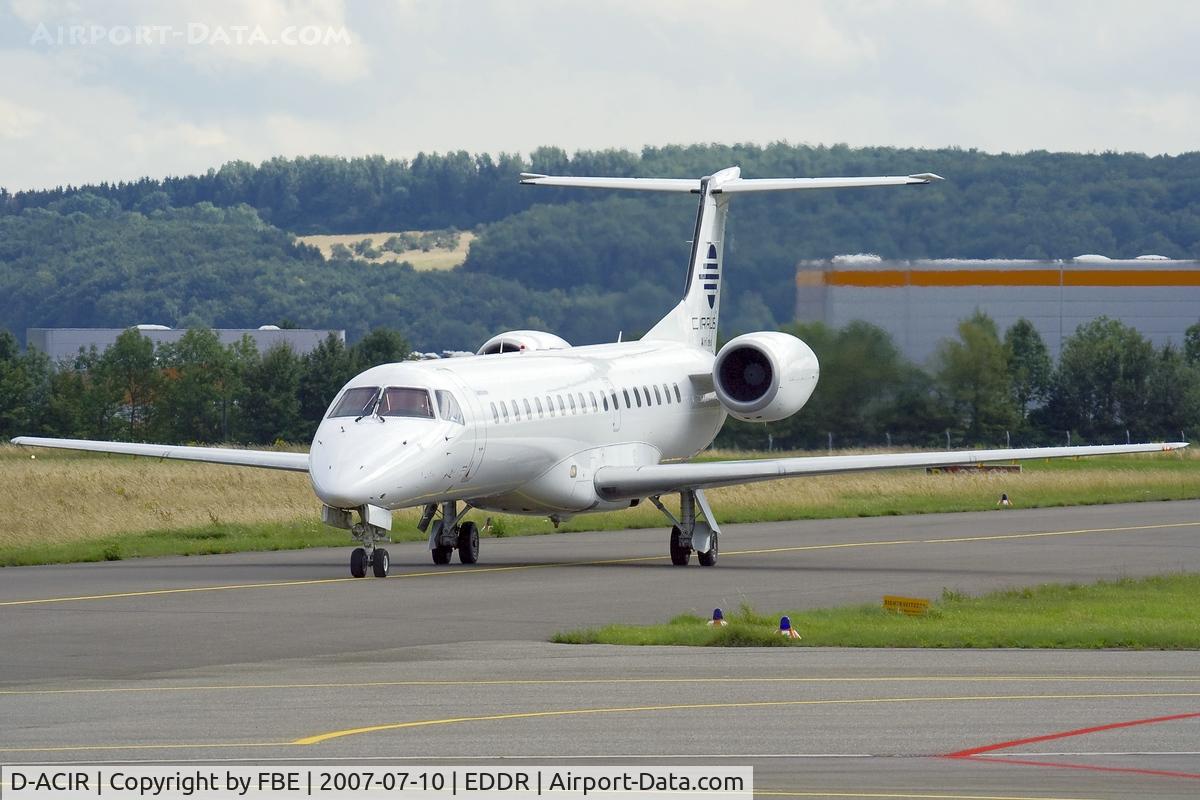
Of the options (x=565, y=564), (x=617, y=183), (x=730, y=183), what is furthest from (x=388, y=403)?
(x=730, y=183)

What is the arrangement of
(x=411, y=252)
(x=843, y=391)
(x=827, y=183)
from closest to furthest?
(x=827, y=183) → (x=843, y=391) → (x=411, y=252)

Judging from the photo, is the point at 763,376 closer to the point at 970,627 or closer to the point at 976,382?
the point at 970,627

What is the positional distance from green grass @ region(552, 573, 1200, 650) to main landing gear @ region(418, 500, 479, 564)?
905 cm

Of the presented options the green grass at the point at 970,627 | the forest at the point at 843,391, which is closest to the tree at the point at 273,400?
the forest at the point at 843,391

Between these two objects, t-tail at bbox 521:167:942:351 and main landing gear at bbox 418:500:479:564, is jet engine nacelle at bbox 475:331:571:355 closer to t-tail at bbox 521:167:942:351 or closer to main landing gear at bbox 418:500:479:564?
t-tail at bbox 521:167:942:351

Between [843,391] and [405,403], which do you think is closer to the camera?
[405,403]

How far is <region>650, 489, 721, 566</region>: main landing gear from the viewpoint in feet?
102

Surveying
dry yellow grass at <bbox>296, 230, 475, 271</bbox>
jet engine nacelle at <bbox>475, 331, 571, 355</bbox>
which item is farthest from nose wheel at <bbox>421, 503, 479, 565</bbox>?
dry yellow grass at <bbox>296, 230, 475, 271</bbox>

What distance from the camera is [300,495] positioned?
44.2m

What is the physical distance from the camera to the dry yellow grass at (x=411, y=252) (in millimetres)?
104312

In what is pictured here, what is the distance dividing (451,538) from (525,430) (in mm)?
2545

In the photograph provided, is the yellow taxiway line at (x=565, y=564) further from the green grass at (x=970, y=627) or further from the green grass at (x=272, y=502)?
the green grass at (x=970, y=627)

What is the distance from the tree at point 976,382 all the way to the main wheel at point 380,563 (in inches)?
1215

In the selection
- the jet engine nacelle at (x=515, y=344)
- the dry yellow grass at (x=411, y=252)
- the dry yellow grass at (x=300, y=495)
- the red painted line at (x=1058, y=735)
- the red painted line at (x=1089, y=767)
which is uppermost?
the dry yellow grass at (x=411, y=252)
